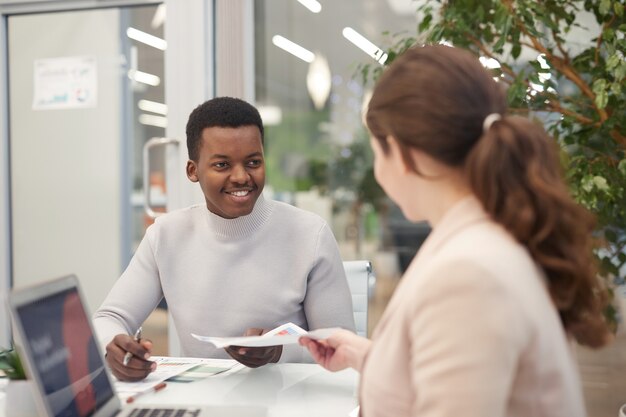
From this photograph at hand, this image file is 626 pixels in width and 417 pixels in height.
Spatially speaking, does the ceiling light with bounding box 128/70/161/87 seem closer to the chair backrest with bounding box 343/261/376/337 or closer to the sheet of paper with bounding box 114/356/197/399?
the chair backrest with bounding box 343/261/376/337

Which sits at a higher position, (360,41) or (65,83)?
(360,41)

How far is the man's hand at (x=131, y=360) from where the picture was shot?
161 cm

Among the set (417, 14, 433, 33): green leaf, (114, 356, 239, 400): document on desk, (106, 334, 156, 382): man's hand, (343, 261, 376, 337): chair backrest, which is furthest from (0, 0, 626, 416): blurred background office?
(106, 334, 156, 382): man's hand

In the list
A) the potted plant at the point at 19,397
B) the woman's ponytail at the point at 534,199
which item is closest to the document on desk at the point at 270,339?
the potted plant at the point at 19,397

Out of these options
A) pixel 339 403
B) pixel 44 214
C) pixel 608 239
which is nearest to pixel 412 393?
pixel 339 403

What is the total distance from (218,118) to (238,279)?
1.35 ft

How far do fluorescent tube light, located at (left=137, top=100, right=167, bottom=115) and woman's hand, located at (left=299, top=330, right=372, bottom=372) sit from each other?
2085 mm

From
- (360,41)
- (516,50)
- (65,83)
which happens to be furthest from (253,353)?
(65,83)

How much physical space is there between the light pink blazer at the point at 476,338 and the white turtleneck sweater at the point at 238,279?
95 centimetres

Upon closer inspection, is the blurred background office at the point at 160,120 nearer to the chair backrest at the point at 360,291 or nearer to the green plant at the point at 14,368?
the chair backrest at the point at 360,291

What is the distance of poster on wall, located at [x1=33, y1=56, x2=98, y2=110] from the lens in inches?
138

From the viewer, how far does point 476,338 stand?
2.78ft

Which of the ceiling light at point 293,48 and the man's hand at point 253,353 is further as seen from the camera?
the ceiling light at point 293,48

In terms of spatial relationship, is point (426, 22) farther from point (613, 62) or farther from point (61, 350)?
point (61, 350)
